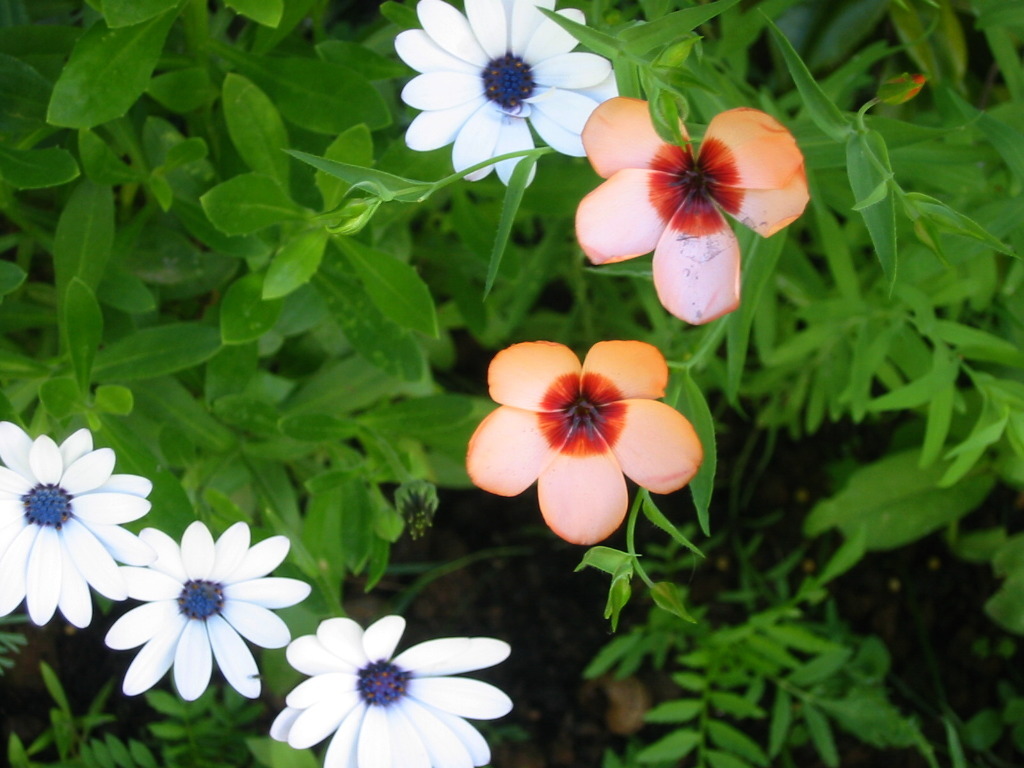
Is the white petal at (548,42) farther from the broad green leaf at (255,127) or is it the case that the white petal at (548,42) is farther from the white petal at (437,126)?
the broad green leaf at (255,127)

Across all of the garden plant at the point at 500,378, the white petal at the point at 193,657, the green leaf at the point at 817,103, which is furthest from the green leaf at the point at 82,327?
the green leaf at the point at 817,103

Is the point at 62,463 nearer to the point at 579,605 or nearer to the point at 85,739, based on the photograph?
the point at 85,739

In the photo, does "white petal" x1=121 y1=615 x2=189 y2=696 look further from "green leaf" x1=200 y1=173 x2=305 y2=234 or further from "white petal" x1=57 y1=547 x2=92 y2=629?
"green leaf" x1=200 y1=173 x2=305 y2=234

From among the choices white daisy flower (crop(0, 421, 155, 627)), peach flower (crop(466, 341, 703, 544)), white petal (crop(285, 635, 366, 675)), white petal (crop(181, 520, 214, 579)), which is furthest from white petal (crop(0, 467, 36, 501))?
peach flower (crop(466, 341, 703, 544))

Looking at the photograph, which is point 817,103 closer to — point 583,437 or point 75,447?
point 583,437

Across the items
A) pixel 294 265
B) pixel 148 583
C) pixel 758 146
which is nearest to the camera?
pixel 758 146

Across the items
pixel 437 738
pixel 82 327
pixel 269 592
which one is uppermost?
pixel 82 327

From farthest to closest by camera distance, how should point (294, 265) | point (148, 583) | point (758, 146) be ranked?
point (294, 265) → point (148, 583) → point (758, 146)

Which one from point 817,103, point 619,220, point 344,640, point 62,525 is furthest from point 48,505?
point 817,103
